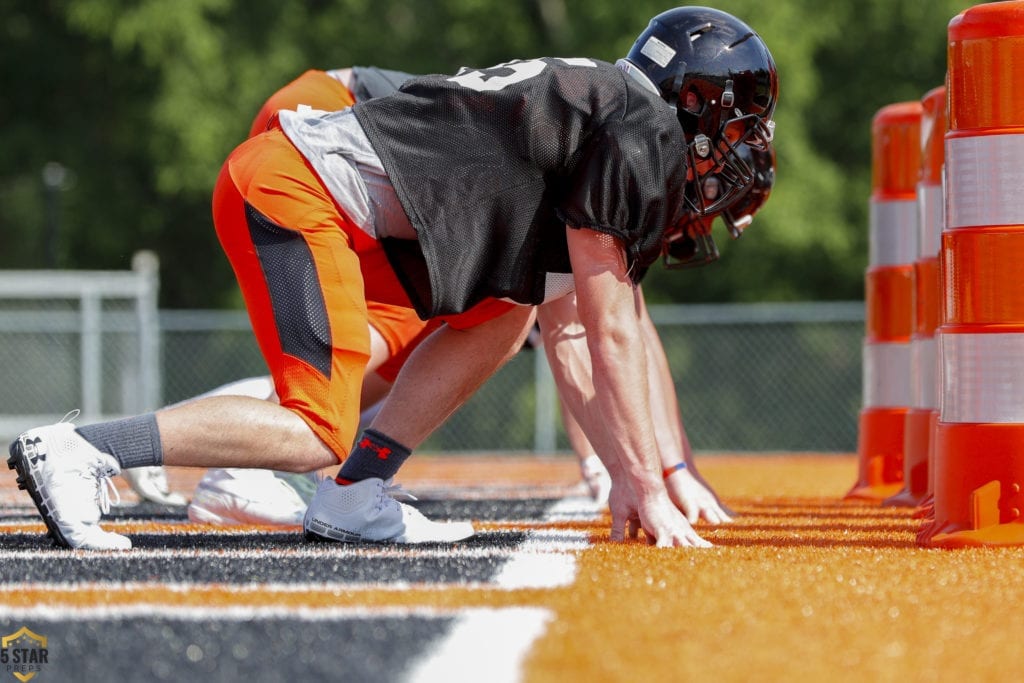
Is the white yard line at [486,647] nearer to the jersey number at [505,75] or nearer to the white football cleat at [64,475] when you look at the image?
the white football cleat at [64,475]

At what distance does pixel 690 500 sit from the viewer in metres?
5.04

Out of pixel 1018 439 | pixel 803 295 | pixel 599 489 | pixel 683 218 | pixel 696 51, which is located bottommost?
pixel 803 295

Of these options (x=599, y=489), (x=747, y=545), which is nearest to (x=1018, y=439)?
(x=747, y=545)

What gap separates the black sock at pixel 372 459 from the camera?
14.0 ft

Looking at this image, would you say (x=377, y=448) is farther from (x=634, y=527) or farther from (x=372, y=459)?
(x=634, y=527)

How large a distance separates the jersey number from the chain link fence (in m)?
10.4

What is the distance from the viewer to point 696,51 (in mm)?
4277

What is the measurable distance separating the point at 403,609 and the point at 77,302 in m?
14.6

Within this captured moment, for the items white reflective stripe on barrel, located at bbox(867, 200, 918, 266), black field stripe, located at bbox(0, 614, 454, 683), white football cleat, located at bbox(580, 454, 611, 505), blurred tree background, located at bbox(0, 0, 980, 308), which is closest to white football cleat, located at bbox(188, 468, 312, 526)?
white football cleat, located at bbox(580, 454, 611, 505)

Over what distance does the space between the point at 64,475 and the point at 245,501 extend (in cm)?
130

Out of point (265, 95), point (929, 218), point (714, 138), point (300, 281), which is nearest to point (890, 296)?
point (929, 218)

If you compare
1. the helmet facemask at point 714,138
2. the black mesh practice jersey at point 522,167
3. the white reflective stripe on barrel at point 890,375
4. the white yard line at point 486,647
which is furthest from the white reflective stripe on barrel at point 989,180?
the white reflective stripe on barrel at point 890,375

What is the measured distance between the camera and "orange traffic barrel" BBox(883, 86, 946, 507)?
18.7 ft

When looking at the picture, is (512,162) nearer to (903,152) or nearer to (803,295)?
(903,152)
